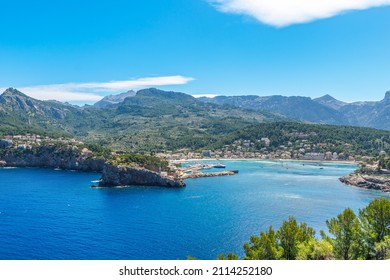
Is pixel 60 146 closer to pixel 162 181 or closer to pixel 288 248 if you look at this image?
pixel 162 181

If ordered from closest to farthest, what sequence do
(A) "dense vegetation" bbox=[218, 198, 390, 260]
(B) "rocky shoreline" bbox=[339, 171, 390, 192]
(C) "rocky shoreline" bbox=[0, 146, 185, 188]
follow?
(A) "dense vegetation" bbox=[218, 198, 390, 260]
(B) "rocky shoreline" bbox=[339, 171, 390, 192]
(C) "rocky shoreline" bbox=[0, 146, 185, 188]

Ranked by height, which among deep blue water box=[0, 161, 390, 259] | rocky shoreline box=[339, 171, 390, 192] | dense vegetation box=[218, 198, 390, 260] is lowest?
deep blue water box=[0, 161, 390, 259]

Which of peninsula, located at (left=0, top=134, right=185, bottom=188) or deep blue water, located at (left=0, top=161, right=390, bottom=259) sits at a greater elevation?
peninsula, located at (left=0, top=134, right=185, bottom=188)

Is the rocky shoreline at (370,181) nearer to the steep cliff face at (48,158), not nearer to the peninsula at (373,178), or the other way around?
the peninsula at (373,178)

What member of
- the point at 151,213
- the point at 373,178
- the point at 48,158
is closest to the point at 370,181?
the point at 373,178

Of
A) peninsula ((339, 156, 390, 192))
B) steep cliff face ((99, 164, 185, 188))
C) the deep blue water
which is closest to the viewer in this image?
the deep blue water

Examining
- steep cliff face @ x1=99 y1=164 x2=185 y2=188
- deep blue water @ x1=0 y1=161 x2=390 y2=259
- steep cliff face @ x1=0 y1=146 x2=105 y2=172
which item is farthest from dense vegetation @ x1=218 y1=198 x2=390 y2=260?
steep cliff face @ x1=0 y1=146 x2=105 y2=172

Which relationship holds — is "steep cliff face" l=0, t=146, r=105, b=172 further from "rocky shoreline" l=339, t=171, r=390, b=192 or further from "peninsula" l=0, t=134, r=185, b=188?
"rocky shoreline" l=339, t=171, r=390, b=192

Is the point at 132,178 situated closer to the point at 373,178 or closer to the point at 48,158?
the point at 48,158
